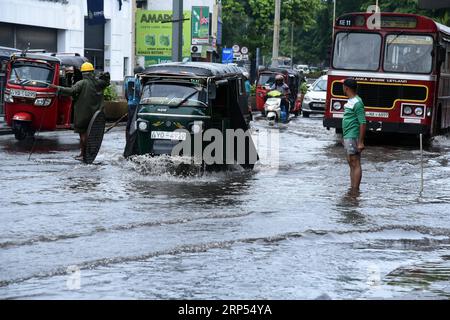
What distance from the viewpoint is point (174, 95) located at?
17.0 metres

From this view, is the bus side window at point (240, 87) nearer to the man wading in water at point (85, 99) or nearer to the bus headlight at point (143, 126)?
the man wading in water at point (85, 99)

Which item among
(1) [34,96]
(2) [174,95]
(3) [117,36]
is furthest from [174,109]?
(3) [117,36]

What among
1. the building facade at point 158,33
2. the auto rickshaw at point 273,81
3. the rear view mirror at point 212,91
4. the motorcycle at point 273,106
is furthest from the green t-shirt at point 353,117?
the building facade at point 158,33

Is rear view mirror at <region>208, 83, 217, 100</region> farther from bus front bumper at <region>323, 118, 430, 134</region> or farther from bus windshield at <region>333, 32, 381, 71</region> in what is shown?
bus front bumper at <region>323, 118, 430, 134</region>

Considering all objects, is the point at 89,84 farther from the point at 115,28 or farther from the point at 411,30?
the point at 115,28

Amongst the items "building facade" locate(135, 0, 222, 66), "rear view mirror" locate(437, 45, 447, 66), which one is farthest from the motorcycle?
"building facade" locate(135, 0, 222, 66)

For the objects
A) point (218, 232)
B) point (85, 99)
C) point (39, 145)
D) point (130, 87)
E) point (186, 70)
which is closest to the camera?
point (218, 232)

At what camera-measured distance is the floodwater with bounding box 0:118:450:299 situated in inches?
327

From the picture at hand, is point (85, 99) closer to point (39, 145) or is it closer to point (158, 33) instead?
point (39, 145)

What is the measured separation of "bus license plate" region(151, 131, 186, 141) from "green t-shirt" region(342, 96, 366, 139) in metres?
2.91

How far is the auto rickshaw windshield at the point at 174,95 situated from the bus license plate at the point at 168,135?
50cm

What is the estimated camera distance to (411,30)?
24.2 m

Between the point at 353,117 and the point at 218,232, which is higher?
the point at 353,117

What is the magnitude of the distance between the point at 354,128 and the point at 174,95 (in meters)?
3.45
